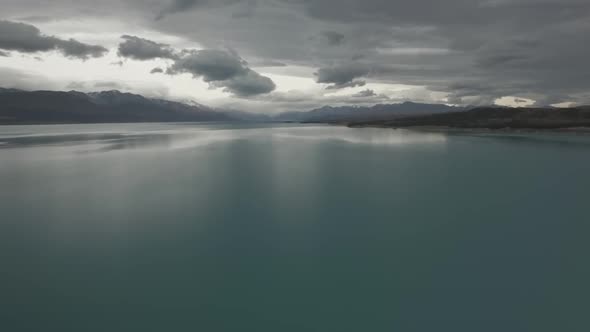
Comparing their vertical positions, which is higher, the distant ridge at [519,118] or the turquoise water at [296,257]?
the distant ridge at [519,118]

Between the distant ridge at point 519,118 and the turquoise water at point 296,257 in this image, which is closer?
the turquoise water at point 296,257

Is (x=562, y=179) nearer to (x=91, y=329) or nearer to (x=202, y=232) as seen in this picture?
(x=202, y=232)

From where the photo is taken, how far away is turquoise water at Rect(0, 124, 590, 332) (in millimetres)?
8430

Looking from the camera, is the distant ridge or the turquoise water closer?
the turquoise water

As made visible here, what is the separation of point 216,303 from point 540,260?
10865 millimetres

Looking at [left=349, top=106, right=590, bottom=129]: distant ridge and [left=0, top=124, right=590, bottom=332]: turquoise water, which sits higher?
[left=349, top=106, right=590, bottom=129]: distant ridge

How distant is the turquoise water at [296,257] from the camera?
332 inches

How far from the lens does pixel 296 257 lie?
11.9 metres

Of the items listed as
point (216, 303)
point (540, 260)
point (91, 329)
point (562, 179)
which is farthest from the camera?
point (562, 179)

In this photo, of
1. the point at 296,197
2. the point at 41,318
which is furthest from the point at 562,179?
the point at 41,318

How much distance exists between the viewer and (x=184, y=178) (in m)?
28.7

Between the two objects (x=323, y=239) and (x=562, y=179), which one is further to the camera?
(x=562, y=179)

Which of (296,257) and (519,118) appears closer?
(296,257)

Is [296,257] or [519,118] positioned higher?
[519,118]
